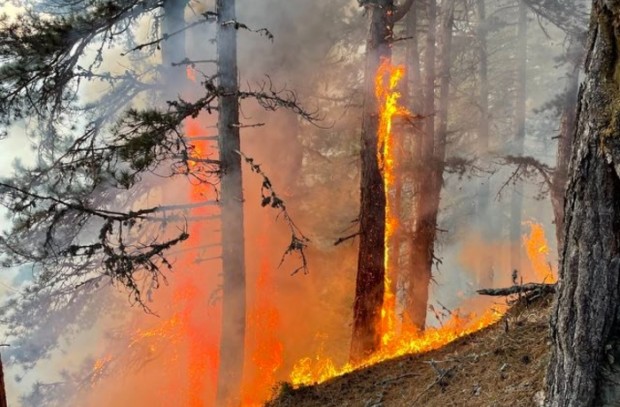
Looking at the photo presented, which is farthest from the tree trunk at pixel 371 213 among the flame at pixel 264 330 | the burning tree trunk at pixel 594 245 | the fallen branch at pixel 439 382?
the flame at pixel 264 330

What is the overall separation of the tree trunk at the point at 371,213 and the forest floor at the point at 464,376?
11.0 ft

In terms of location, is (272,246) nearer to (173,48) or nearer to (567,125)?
(173,48)

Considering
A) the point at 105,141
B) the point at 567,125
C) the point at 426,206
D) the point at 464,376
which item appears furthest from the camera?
the point at 426,206

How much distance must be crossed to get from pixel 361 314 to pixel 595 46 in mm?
7461

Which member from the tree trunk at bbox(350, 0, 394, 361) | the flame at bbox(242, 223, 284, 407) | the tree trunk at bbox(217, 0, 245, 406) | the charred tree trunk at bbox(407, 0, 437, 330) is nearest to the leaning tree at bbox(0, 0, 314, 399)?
the tree trunk at bbox(217, 0, 245, 406)

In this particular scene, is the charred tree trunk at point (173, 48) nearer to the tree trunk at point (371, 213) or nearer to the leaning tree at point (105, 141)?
the leaning tree at point (105, 141)

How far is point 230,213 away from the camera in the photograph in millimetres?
9211

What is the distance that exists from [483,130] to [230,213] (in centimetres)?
→ 1237

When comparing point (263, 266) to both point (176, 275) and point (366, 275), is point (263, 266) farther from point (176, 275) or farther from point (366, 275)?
point (366, 275)

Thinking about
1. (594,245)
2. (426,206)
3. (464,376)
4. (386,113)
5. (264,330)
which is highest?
(386,113)

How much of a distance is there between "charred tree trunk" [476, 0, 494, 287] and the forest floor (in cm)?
1070

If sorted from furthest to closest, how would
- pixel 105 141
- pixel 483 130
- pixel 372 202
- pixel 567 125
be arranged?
pixel 483 130 < pixel 567 125 < pixel 372 202 < pixel 105 141

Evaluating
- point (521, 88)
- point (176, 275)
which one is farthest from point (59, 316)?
point (521, 88)

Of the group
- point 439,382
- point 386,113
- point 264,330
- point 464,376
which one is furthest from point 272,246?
point 464,376
